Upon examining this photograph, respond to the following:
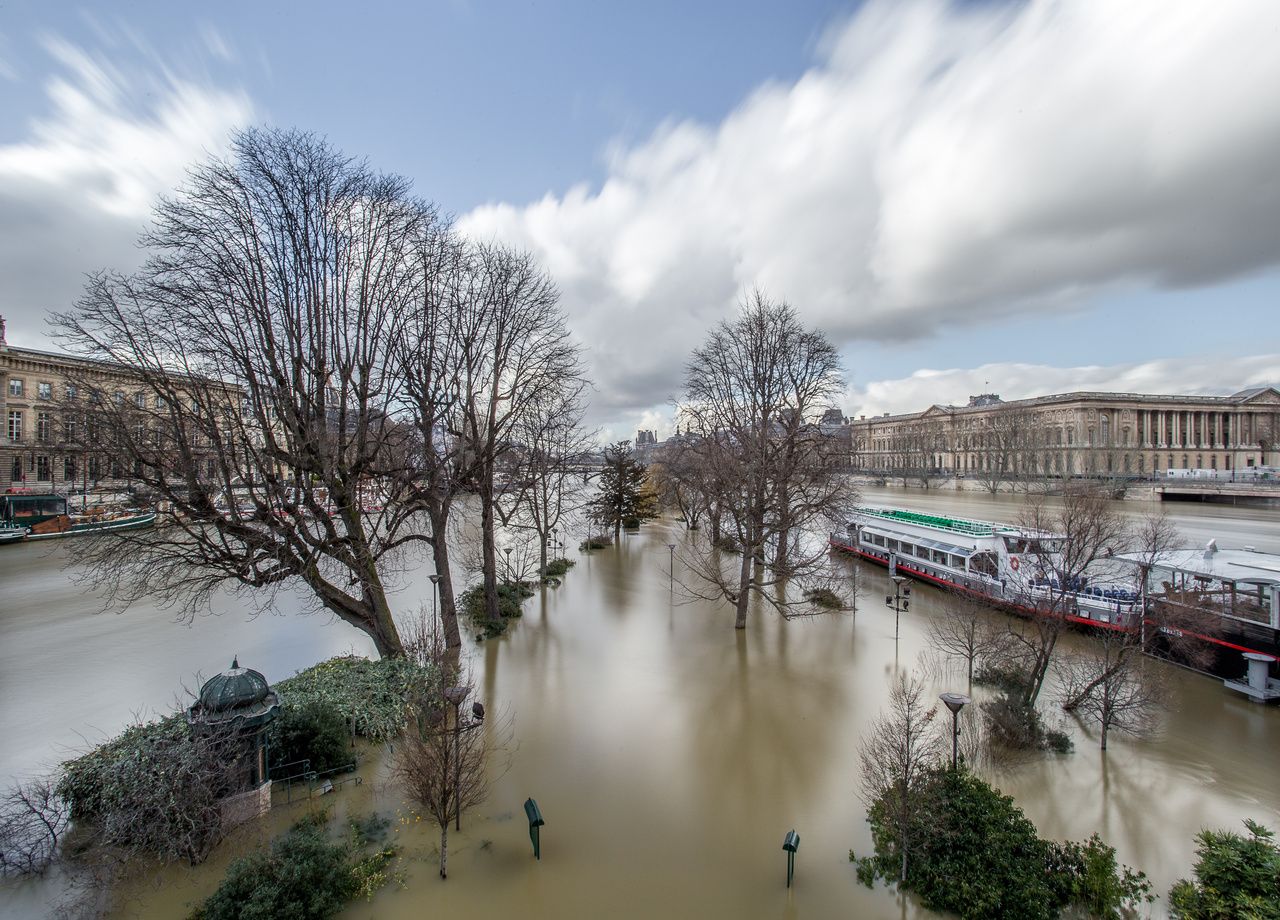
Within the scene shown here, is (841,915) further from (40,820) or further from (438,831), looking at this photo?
(40,820)

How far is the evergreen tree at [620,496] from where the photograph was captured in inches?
1320

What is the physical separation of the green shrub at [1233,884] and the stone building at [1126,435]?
56.4m

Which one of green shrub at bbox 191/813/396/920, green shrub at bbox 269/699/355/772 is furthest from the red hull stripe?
green shrub at bbox 269/699/355/772

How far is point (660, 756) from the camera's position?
28.9 ft

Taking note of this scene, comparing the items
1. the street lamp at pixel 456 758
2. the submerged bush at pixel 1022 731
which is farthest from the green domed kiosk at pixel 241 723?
the submerged bush at pixel 1022 731

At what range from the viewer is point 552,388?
16.3 meters

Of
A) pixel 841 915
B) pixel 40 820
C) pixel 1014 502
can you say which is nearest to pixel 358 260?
pixel 40 820

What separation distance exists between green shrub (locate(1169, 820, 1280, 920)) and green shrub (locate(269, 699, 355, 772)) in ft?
34.1

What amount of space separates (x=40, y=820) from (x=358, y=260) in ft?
31.7

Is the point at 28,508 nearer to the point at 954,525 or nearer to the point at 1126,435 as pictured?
the point at 954,525

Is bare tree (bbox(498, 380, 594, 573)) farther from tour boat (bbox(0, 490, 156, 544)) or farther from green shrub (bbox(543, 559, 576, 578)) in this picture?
tour boat (bbox(0, 490, 156, 544))

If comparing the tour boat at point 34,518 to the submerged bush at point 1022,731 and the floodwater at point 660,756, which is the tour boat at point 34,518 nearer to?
the floodwater at point 660,756

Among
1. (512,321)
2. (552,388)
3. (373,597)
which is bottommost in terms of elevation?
(373,597)

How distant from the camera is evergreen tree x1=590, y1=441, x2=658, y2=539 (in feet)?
110
